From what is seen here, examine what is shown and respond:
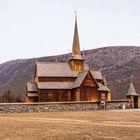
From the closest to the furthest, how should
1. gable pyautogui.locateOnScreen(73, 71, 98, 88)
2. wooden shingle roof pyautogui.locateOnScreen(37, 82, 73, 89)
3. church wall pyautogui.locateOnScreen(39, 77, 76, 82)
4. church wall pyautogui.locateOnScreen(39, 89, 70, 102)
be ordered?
gable pyautogui.locateOnScreen(73, 71, 98, 88), church wall pyautogui.locateOnScreen(39, 89, 70, 102), wooden shingle roof pyautogui.locateOnScreen(37, 82, 73, 89), church wall pyautogui.locateOnScreen(39, 77, 76, 82)

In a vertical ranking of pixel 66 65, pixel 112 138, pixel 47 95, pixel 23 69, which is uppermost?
pixel 23 69

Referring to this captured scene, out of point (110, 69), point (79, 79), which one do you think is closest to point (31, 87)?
point (79, 79)

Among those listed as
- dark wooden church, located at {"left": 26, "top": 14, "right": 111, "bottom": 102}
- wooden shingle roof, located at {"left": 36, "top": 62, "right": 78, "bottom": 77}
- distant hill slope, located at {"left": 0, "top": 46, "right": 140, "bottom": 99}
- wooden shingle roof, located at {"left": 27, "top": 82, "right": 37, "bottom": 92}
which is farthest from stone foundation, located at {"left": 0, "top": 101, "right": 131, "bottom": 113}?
distant hill slope, located at {"left": 0, "top": 46, "right": 140, "bottom": 99}

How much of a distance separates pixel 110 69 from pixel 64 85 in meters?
84.6

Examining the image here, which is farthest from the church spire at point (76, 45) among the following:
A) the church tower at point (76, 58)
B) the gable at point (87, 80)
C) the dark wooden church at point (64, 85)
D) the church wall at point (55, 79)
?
the gable at point (87, 80)

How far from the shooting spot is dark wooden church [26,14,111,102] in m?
65.8

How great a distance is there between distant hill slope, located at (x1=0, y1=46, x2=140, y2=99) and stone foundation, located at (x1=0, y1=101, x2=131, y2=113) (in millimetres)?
61500

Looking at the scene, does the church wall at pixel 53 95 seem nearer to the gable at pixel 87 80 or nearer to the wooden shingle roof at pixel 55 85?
the wooden shingle roof at pixel 55 85

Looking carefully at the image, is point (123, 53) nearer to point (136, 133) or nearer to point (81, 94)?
point (81, 94)

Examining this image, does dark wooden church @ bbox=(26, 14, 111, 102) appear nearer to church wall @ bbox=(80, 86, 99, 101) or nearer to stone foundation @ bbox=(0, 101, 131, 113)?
church wall @ bbox=(80, 86, 99, 101)

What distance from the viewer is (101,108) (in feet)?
180

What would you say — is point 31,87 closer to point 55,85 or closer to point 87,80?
point 55,85

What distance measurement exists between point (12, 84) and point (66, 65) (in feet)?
314

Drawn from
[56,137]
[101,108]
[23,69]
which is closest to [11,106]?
[101,108]
